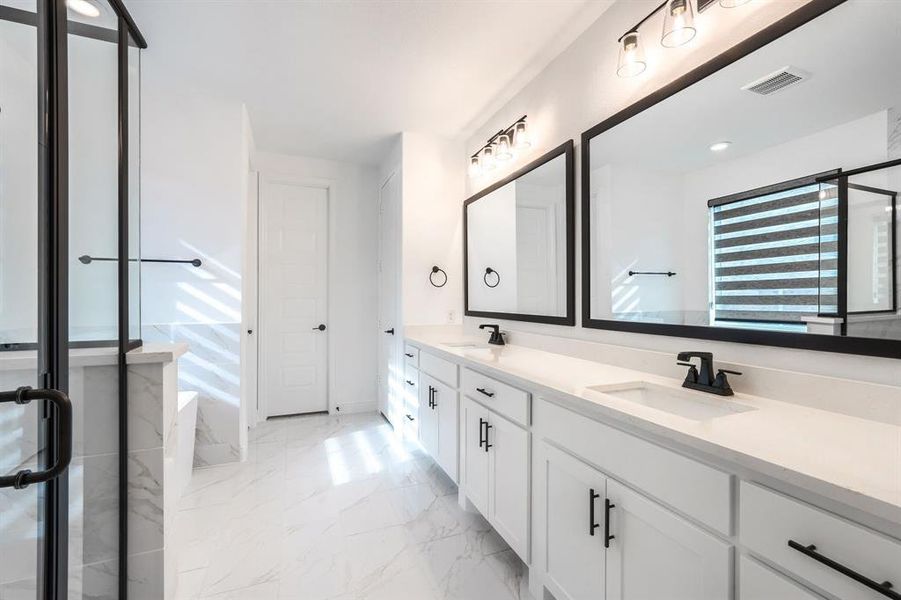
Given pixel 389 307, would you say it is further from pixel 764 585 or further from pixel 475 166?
pixel 764 585

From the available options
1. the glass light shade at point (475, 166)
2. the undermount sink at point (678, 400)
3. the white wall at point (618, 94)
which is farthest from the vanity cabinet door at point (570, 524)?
the glass light shade at point (475, 166)

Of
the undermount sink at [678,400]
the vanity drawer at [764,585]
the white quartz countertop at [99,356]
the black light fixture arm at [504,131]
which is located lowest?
the vanity drawer at [764,585]

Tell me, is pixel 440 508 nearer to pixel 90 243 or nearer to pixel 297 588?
pixel 297 588

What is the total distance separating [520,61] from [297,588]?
2794mm

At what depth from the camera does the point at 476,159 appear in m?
3.08

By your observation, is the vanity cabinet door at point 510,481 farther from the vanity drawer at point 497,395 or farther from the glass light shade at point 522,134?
the glass light shade at point 522,134

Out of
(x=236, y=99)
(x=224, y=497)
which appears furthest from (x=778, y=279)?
(x=236, y=99)

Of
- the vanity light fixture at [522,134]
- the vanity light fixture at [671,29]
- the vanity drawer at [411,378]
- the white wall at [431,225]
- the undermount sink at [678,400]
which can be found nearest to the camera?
the undermount sink at [678,400]

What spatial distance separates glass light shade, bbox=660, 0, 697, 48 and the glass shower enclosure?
182 centimetres

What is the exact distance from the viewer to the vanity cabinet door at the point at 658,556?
90 centimetres

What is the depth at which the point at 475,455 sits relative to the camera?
2.04m

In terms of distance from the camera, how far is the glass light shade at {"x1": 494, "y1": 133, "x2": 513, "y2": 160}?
8.63ft

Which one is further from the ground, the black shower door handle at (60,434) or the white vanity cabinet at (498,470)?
the black shower door handle at (60,434)

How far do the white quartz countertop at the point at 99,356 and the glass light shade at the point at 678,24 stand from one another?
2096 millimetres
